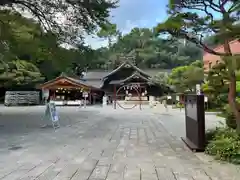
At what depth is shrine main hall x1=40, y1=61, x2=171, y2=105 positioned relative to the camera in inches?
1257

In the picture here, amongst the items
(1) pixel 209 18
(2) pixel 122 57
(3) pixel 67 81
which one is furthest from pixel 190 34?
(2) pixel 122 57

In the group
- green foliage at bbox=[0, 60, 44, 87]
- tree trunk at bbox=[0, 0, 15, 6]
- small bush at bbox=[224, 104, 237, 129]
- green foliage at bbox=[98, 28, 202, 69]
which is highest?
green foliage at bbox=[98, 28, 202, 69]

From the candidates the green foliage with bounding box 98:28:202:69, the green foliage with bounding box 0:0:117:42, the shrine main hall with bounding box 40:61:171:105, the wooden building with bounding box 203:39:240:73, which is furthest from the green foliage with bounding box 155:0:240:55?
the green foliage with bounding box 98:28:202:69

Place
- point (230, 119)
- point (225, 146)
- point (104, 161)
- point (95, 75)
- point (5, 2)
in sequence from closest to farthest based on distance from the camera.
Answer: point (104, 161)
point (225, 146)
point (230, 119)
point (5, 2)
point (95, 75)

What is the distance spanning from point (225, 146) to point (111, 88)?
32.1m

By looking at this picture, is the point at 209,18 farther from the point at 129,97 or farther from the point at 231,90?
the point at 129,97

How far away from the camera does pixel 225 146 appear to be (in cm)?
546

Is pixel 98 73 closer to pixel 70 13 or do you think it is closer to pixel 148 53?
pixel 148 53

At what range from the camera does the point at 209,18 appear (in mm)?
6016

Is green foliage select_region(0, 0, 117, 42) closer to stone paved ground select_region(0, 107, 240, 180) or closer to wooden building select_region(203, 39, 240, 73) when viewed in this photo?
wooden building select_region(203, 39, 240, 73)

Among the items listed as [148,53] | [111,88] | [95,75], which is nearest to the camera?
[111,88]

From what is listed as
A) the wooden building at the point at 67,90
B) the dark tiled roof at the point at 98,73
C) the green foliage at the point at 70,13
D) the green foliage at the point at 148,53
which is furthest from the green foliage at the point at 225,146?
the green foliage at the point at 148,53

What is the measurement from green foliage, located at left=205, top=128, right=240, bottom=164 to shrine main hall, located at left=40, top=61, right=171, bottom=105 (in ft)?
80.6

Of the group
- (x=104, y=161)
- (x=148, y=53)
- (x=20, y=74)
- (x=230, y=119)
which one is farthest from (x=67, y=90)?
(x=104, y=161)
